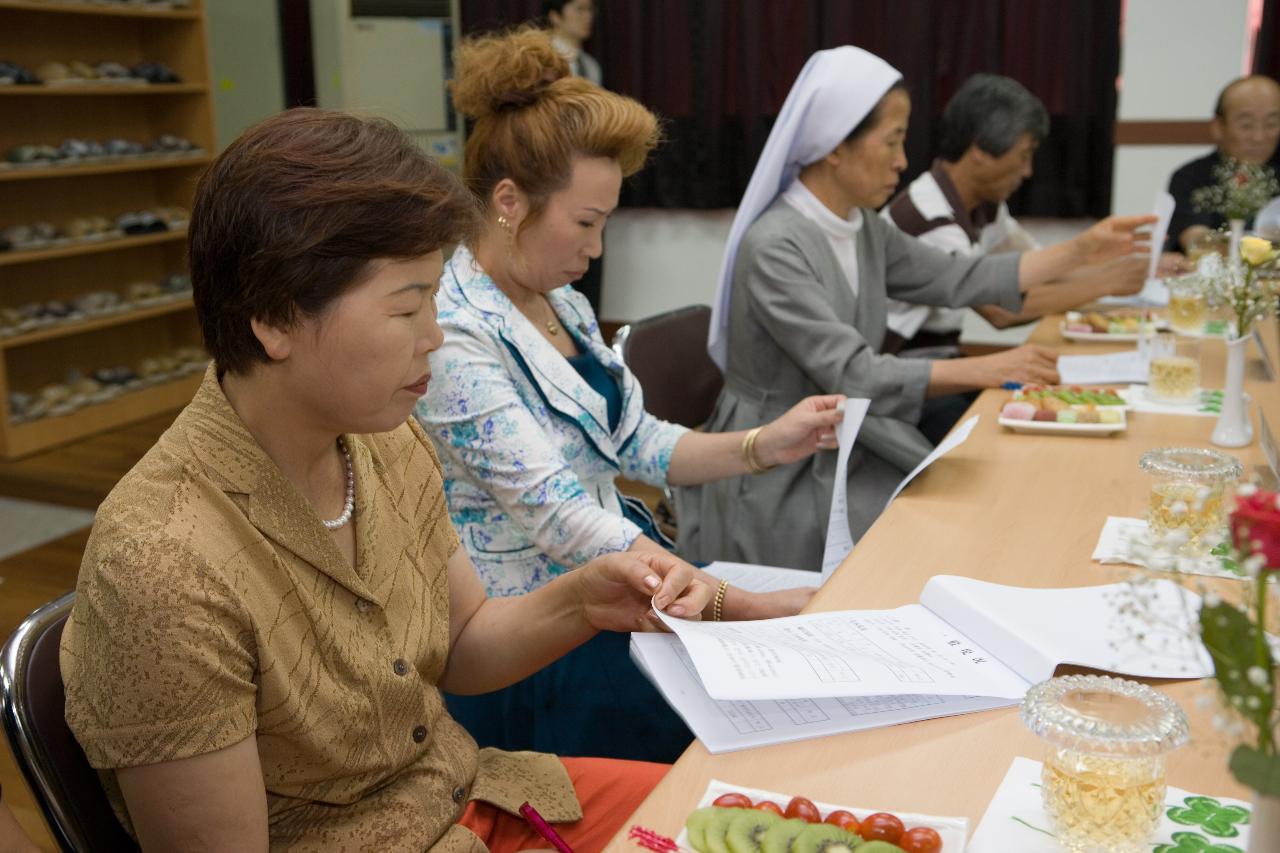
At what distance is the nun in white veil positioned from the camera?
2.52m

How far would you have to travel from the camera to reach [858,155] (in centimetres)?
262

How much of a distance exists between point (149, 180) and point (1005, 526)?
17.9 feet

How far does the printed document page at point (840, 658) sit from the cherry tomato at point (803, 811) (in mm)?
142

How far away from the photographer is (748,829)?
963mm

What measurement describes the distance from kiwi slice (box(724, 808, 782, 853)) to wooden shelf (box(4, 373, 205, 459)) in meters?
4.50

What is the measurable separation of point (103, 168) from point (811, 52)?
11.1 ft

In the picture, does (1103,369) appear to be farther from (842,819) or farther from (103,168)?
(103,168)

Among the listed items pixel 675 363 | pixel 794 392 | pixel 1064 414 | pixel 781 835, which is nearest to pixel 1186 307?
pixel 1064 414

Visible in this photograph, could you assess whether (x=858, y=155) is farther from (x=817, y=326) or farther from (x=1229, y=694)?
(x=1229, y=694)

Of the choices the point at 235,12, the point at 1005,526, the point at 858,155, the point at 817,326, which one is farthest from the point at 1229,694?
the point at 235,12

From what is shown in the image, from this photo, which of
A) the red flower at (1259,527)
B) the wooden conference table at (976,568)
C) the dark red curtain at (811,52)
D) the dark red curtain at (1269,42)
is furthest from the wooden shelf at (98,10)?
the red flower at (1259,527)

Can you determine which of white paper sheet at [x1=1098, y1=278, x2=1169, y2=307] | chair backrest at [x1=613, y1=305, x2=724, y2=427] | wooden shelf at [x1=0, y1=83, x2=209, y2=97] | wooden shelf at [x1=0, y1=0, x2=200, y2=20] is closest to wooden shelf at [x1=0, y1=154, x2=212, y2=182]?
wooden shelf at [x1=0, y1=83, x2=209, y2=97]

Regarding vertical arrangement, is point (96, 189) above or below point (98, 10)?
below

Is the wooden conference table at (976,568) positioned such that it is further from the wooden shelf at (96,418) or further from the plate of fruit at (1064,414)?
the wooden shelf at (96,418)
